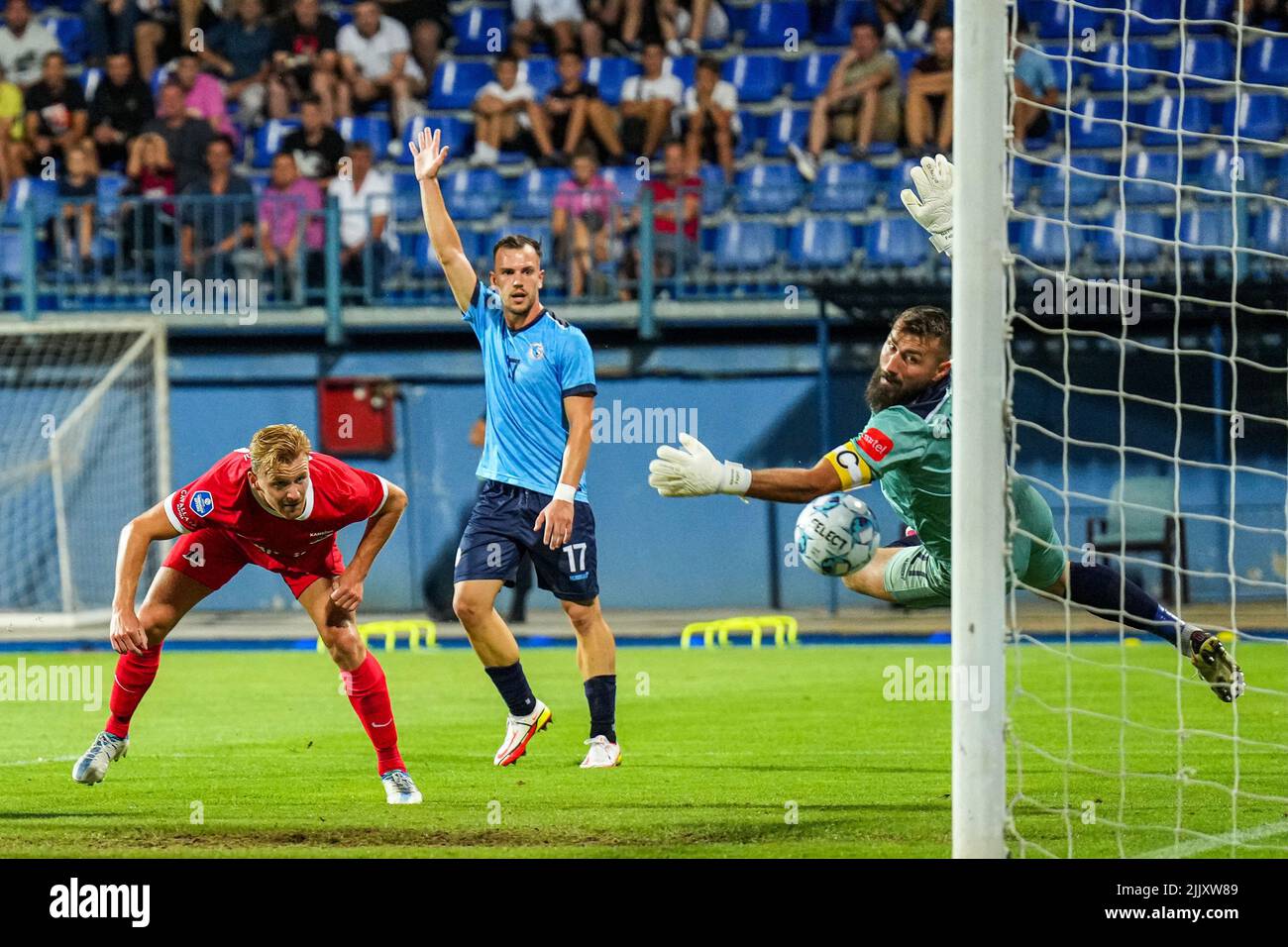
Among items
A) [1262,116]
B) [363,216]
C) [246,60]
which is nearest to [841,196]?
[1262,116]

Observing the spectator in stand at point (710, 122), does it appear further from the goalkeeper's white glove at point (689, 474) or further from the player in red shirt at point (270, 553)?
the goalkeeper's white glove at point (689, 474)

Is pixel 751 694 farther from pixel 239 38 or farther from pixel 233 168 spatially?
pixel 239 38

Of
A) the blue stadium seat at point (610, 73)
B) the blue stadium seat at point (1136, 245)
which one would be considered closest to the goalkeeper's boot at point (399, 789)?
the blue stadium seat at point (1136, 245)

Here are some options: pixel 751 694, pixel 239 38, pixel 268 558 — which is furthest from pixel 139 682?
pixel 239 38

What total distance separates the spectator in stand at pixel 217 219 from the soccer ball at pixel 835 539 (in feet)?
37.7

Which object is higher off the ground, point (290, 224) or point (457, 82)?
point (457, 82)

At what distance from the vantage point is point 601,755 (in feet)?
25.3

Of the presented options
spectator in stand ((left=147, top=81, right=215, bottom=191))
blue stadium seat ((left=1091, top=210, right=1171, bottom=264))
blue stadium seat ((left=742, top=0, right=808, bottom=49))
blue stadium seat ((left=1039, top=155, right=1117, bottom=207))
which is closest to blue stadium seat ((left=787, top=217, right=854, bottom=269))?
blue stadium seat ((left=1039, top=155, right=1117, bottom=207))

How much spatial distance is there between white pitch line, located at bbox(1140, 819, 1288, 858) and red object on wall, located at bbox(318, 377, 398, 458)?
43.0 ft

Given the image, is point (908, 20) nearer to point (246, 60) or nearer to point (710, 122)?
point (710, 122)

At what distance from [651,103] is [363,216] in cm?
315

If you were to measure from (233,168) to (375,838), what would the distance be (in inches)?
553

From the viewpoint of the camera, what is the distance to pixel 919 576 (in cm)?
767

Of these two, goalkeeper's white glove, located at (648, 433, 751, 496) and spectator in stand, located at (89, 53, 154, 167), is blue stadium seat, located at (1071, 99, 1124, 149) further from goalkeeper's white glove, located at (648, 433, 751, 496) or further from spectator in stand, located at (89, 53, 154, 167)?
goalkeeper's white glove, located at (648, 433, 751, 496)
